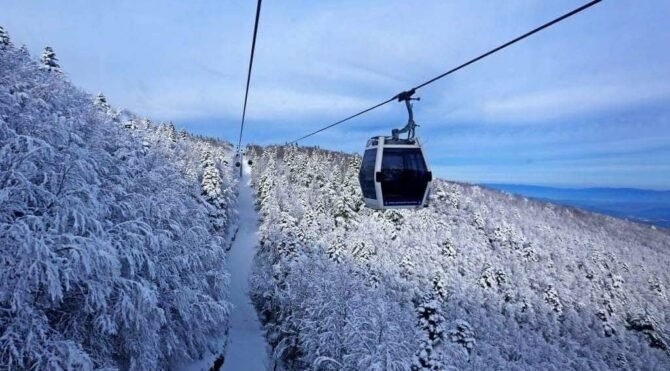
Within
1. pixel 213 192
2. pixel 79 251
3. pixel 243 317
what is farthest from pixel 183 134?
pixel 79 251

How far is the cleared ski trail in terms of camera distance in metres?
24.8

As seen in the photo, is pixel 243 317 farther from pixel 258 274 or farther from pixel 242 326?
pixel 258 274

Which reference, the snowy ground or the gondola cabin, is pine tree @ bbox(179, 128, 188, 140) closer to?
the snowy ground

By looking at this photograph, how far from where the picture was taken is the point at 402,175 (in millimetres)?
9742

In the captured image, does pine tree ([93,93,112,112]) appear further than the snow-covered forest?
Yes

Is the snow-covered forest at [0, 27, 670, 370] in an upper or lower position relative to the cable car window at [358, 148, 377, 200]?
lower

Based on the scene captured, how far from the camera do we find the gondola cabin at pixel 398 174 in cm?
966

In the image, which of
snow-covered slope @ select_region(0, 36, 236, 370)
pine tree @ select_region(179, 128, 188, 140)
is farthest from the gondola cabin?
pine tree @ select_region(179, 128, 188, 140)

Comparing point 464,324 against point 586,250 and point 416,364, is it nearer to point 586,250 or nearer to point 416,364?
point 416,364

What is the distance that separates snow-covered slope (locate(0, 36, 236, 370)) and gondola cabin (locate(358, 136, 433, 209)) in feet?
Result: 22.6

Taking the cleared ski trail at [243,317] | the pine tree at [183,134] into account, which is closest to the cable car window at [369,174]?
the cleared ski trail at [243,317]

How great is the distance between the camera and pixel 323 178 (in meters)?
71.2

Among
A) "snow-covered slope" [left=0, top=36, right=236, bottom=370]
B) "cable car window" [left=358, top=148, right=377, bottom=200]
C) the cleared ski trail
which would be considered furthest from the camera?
the cleared ski trail

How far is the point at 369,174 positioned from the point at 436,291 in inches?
1278
